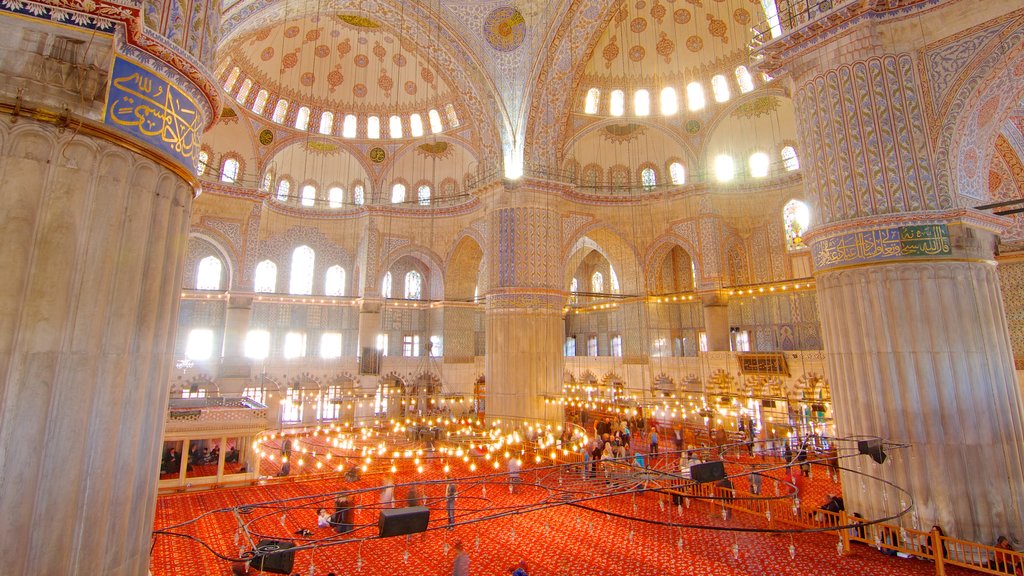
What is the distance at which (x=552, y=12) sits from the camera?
1359cm

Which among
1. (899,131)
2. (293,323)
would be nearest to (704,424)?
(899,131)

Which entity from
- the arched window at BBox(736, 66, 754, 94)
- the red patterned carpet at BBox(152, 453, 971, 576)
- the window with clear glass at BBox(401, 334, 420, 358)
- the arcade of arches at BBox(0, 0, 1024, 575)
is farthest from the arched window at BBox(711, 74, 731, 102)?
the window with clear glass at BBox(401, 334, 420, 358)

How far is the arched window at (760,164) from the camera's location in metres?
17.9

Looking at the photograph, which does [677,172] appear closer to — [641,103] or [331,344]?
[641,103]

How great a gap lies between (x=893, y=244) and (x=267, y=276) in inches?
752

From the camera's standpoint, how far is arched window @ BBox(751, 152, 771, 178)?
1786 cm

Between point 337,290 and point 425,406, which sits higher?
point 337,290

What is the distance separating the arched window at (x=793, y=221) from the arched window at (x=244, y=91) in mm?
18821

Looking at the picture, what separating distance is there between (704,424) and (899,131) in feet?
40.3

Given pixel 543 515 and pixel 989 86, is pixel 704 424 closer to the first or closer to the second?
pixel 543 515

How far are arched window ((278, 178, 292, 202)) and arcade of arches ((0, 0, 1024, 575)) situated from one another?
Answer: 0.15m

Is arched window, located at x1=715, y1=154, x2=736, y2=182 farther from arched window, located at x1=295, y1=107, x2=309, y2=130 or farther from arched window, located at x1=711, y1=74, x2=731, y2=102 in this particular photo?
arched window, located at x1=295, y1=107, x2=309, y2=130

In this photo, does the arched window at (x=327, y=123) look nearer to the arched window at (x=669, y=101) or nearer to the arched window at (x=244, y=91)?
the arched window at (x=244, y=91)

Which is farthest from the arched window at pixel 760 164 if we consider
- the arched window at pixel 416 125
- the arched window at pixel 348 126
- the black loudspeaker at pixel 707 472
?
the black loudspeaker at pixel 707 472
